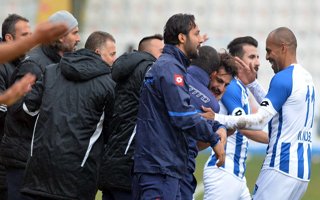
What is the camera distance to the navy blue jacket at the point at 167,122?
882cm

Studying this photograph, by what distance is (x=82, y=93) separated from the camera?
901 centimetres

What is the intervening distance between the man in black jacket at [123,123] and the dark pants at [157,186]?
0.96 meters

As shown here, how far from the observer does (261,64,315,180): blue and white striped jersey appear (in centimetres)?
958

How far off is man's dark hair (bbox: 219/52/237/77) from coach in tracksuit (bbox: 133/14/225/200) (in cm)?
164

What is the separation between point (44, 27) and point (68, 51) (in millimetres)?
4367

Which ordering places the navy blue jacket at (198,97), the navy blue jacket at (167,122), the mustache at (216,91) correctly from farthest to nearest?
the mustache at (216,91) < the navy blue jacket at (198,97) < the navy blue jacket at (167,122)

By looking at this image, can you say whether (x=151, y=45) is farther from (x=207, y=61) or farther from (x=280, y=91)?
(x=280, y=91)

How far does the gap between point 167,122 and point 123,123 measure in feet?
3.60

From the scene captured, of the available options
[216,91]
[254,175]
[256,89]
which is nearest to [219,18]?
[254,175]

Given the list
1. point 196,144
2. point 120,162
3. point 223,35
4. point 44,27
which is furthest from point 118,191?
point 223,35

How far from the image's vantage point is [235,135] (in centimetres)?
1152

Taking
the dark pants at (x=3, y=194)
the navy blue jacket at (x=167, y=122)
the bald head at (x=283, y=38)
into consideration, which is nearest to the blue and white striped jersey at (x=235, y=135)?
the bald head at (x=283, y=38)

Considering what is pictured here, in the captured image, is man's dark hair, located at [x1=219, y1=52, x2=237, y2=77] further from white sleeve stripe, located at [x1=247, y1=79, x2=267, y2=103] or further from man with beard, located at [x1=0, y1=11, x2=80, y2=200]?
man with beard, located at [x1=0, y1=11, x2=80, y2=200]

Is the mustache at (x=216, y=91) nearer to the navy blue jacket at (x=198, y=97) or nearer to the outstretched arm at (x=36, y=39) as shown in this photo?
the navy blue jacket at (x=198, y=97)
